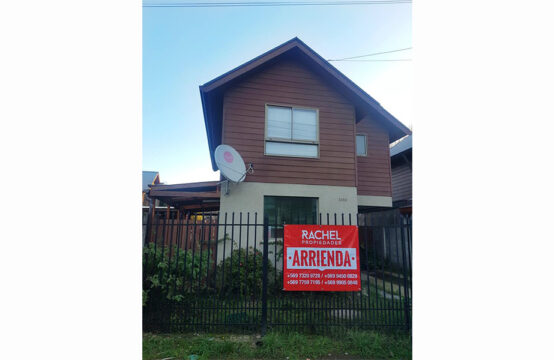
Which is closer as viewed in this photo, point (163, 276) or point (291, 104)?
point (163, 276)

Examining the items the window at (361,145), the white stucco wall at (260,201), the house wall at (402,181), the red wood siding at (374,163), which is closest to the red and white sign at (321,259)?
the white stucco wall at (260,201)

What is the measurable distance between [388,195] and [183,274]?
733cm

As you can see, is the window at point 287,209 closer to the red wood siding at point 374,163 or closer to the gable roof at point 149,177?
the red wood siding at point 374,163

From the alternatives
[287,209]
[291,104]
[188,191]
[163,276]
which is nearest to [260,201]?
[287,209]

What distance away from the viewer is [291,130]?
7.91 m

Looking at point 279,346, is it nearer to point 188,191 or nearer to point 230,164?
point 230,164

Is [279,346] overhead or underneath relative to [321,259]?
underneath

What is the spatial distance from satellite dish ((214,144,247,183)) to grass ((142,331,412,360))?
11.4 feet

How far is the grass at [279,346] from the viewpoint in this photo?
3885 mm

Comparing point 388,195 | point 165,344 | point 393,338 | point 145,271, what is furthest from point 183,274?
point 388,195

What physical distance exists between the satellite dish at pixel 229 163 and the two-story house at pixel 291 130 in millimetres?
504

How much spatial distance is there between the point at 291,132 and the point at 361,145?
3297mm

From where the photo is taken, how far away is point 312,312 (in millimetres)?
4832

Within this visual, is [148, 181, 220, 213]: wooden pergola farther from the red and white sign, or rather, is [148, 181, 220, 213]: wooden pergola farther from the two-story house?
the red and white sign
